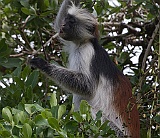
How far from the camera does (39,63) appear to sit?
6352 millimetres

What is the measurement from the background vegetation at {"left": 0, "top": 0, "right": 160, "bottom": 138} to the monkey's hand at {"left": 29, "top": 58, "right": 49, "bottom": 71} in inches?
6.6

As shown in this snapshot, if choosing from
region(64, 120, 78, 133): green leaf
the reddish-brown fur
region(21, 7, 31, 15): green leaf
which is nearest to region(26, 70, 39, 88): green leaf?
region(21, 7, 31, 15): green leaf

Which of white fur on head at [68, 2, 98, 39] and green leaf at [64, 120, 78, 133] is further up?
white fur on head at [68, 2, 98, 39]

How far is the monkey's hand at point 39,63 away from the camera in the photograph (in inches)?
250

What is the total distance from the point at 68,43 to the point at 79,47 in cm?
23

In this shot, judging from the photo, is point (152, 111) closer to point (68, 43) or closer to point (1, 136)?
point (1, 136)

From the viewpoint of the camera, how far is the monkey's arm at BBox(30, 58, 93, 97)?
6386 mm

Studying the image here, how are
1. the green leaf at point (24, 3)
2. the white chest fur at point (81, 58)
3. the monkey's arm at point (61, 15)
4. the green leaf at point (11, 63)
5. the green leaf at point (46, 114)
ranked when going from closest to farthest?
1. the green leaf at point (46, 114)
2. the green leaf at point (11, 63)
3. the green leaf at point (24, 3)
4. the white chest fur at point (81, 58)
5. the monkey's arm at point (61, 15)

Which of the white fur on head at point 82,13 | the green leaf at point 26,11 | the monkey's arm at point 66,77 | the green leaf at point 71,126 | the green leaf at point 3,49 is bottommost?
the monkey's arm at point 66,77

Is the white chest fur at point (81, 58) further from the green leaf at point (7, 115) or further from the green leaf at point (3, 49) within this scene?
the green leaf at point (7, 115)

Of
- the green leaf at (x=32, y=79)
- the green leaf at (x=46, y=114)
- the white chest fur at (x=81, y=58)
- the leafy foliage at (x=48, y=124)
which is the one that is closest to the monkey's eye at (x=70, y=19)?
the white chest fur at (x=81, y=58)

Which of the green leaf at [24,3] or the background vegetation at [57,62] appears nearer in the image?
the background vegetation at [57,62]

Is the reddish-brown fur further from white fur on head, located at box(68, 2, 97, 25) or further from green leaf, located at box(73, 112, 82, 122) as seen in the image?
green leaf, located at box(73, 112, 82, 122)

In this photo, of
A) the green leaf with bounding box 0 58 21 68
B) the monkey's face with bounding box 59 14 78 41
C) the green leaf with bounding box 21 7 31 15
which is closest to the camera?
the green leaf with bounding box 0 58 21 68
